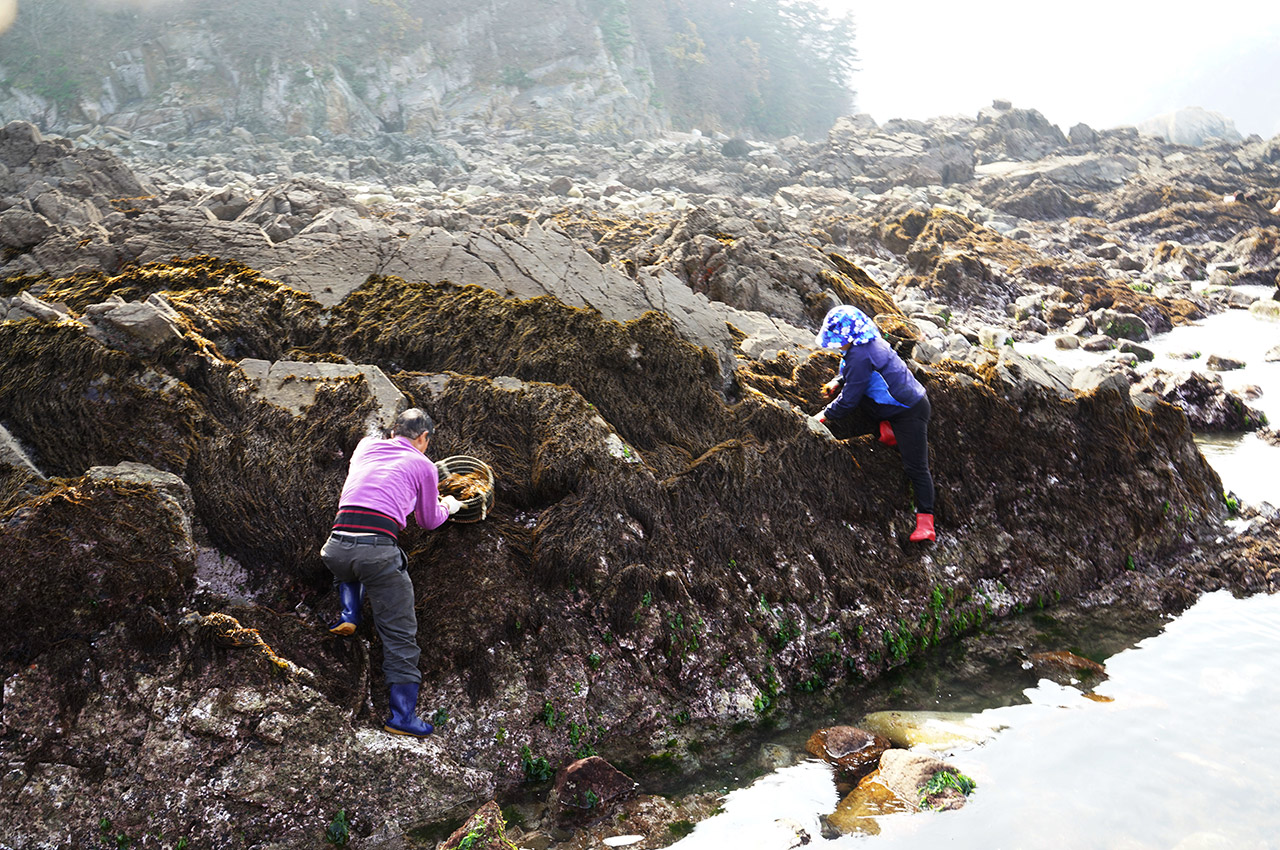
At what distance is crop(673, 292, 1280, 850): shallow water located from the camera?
398 centimetres

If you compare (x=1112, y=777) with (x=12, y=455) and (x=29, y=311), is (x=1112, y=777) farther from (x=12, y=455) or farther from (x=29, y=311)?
(x=29, y=311)

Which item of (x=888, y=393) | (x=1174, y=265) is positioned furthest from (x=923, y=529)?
(x=1174, y=265)

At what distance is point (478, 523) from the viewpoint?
5.39 metres

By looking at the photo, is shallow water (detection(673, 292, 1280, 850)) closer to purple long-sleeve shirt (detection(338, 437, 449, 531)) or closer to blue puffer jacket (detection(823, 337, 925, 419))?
blue puffer jacket (detection(823, 337, 925, 419))

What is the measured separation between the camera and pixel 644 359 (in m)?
6.79

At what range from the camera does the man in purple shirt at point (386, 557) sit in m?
4.46

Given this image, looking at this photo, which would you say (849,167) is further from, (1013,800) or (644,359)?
(1013,800)

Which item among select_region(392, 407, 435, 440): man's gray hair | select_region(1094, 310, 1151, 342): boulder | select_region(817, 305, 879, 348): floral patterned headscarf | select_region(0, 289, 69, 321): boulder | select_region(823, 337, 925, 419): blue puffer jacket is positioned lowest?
select_region(0, 289, 69, 321): boulder

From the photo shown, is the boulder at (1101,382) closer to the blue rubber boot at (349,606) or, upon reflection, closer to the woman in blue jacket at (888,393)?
the woman in blue jacket at (888,393)

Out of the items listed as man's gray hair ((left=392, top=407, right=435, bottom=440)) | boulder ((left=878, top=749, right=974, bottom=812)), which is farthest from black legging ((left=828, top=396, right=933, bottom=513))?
man's gray hair ((left=392, top=407, right=435, bottom=440))

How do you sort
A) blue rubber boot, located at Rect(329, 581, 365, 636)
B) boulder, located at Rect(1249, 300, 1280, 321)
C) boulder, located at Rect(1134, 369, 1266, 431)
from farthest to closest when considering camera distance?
boulder, located at Rect(1249, 300, 1280, 321) < boulder, located at Rect(1134, 369, 1266, 431) < blue rubber boot, located at Rect(329, 581, 365, 636)

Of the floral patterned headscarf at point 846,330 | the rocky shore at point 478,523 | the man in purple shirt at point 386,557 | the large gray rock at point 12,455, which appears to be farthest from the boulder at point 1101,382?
the large gray rock at point 12,455

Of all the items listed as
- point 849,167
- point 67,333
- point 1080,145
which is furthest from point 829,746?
point 1080,145

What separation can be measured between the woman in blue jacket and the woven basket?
312 cm
